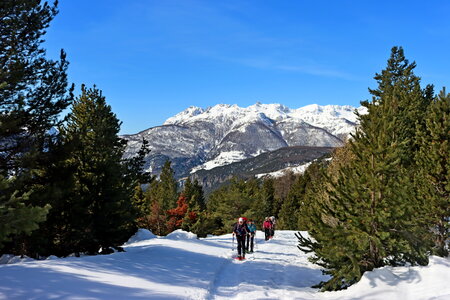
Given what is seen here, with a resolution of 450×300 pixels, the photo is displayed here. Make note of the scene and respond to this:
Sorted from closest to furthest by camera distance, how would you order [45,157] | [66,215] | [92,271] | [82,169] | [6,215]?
1. [6,215]
2. [92,271]
3. [45,157]
4. [66,215]
5. [82,169]

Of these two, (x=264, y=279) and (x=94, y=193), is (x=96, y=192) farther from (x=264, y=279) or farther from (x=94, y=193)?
(x=264, y=279)

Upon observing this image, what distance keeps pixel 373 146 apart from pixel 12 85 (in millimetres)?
12097

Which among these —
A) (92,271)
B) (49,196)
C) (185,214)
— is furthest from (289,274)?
(185,214)

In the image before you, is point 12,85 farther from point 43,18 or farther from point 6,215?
point 6,215

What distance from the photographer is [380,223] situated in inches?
378

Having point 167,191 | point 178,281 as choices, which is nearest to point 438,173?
point 178,281

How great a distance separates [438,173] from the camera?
1589cm

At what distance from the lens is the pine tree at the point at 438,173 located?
15.6 metres

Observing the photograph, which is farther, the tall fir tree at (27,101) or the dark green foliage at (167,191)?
the dark green foliage at (167,191)

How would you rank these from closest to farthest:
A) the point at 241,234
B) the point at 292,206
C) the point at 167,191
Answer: the point at 241,234
the point at 167,191
the point at 292,206

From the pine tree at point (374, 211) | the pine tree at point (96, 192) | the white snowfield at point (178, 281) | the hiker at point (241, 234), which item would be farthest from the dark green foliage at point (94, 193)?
the pine tree at point (374, 211)

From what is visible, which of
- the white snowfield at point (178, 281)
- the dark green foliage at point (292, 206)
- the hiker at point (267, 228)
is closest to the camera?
the white snowfield at point (178, 281)

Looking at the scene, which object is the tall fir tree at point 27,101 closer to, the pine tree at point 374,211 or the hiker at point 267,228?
the pine tree at point 374,211

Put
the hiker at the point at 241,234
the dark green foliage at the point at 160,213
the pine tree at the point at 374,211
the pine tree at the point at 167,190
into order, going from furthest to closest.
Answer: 1. the pine tree at the point at 167,190
2. the dark green foliage at the point at 160,213
3. the hiker at the point at 241,234
4. the pine tree at the point at 374,211
